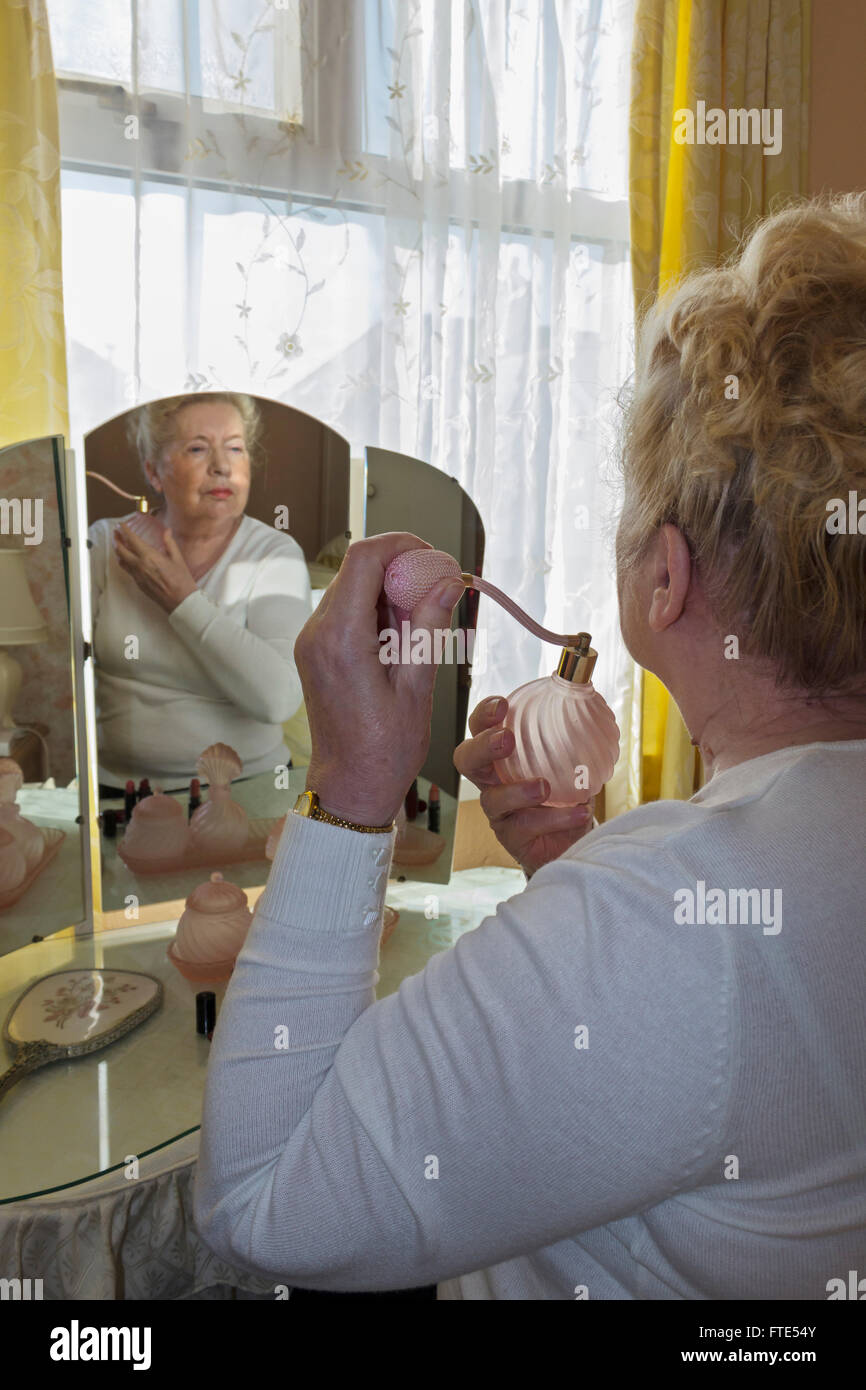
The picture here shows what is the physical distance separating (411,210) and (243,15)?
46 centimetres

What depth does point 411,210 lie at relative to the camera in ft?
6.62

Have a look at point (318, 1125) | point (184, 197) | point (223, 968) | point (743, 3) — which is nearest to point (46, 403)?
point (184, 197)

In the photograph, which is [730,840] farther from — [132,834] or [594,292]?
[594,292]

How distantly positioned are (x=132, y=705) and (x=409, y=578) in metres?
0.77

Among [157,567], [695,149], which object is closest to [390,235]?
[695,149]

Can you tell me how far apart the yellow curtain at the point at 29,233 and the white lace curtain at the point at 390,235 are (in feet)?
0.27

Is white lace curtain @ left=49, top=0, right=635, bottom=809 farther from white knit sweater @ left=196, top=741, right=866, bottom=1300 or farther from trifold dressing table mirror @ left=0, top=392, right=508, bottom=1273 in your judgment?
white knit sweater @ left=196, top=741, right=866, bottom=1300

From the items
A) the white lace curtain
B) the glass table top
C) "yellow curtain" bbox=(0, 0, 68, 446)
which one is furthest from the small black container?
"yellow curtain" bbox=(0, 0, 68, 446)

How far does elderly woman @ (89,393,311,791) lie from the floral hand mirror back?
29 centimetres

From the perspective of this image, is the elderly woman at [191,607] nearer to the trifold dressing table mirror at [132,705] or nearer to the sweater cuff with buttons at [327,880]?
the trifold dressing table mirror at [132,705]

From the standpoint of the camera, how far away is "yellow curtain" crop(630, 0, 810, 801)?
228cm

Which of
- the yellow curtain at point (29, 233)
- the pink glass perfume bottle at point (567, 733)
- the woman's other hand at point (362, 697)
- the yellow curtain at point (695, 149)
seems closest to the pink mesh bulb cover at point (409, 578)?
the woman's other hand at point (362, 697)

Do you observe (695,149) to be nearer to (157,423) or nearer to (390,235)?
Result: (390,235)

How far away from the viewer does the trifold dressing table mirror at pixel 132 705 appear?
3.99 ft
